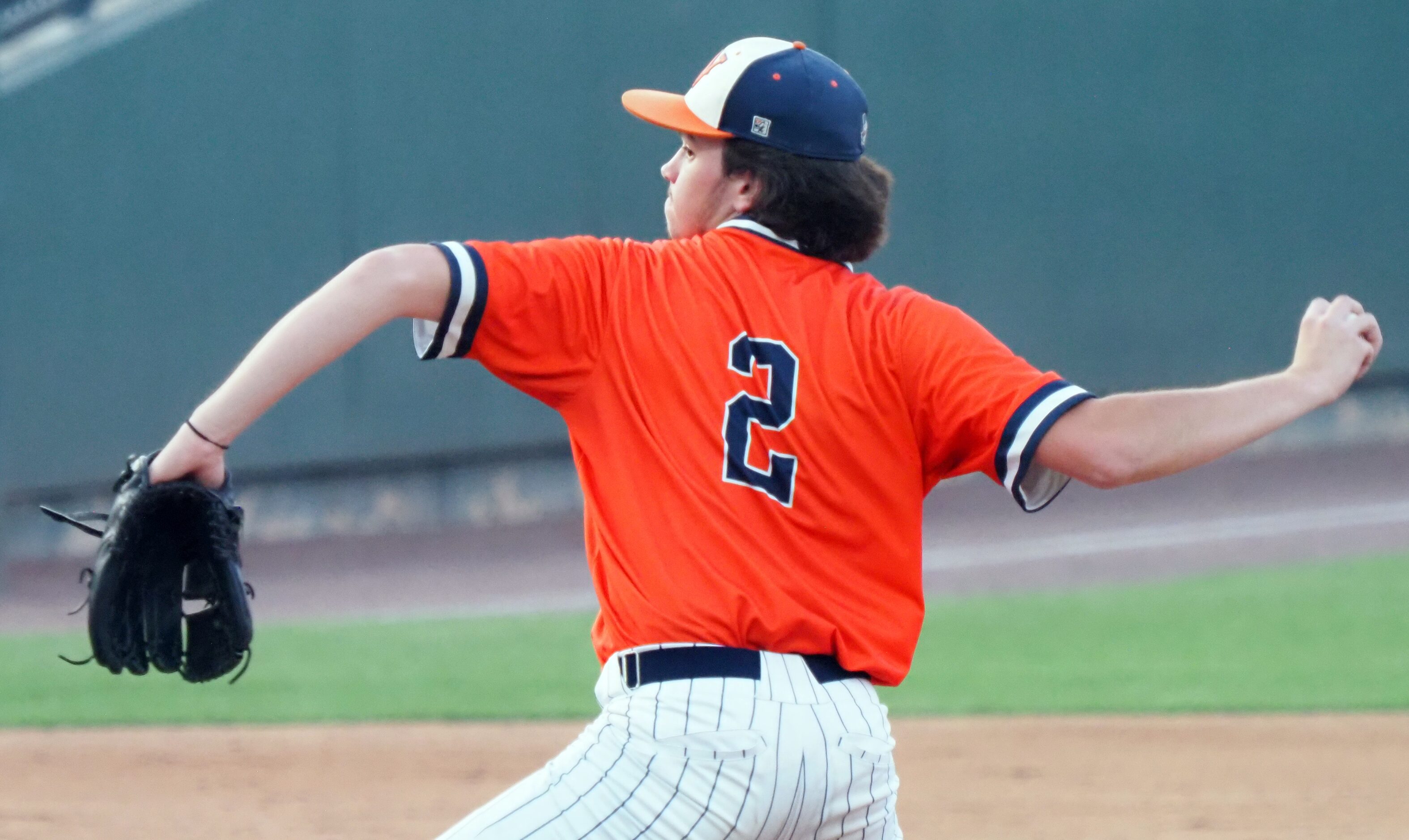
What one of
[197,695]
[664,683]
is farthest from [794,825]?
[197,695]

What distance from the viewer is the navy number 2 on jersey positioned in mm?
1593

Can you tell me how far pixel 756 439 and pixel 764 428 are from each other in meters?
0.01

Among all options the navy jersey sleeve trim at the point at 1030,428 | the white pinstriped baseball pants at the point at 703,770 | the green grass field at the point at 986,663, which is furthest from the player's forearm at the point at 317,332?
the green grass field at the point at 986,663

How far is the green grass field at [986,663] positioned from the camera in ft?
18.2

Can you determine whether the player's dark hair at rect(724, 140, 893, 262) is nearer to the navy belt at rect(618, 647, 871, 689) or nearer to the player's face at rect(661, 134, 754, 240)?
the player's face at rect(661, 134, 754, 240)

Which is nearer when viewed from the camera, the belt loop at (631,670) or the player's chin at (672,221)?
the belt loop at (631,670)

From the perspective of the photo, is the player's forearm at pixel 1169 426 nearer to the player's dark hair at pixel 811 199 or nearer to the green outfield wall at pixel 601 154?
the player's dark hair at pixel 811 199

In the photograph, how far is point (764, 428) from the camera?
160 centimetres

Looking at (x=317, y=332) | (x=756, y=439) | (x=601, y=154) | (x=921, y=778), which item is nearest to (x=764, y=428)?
(x=756, y=439)

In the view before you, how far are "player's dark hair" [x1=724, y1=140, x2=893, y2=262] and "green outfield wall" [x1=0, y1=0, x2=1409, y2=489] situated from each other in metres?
8.62

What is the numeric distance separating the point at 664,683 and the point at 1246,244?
9490 millimetres

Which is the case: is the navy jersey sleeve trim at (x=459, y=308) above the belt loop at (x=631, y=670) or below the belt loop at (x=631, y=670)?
above

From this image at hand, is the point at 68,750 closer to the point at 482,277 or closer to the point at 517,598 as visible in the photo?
the point at 517,598

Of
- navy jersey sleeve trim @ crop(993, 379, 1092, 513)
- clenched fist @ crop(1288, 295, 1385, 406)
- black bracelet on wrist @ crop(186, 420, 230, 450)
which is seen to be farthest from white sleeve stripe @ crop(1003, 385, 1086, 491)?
black bracelet on wrist @ crop(186, 420, 230, 450)
